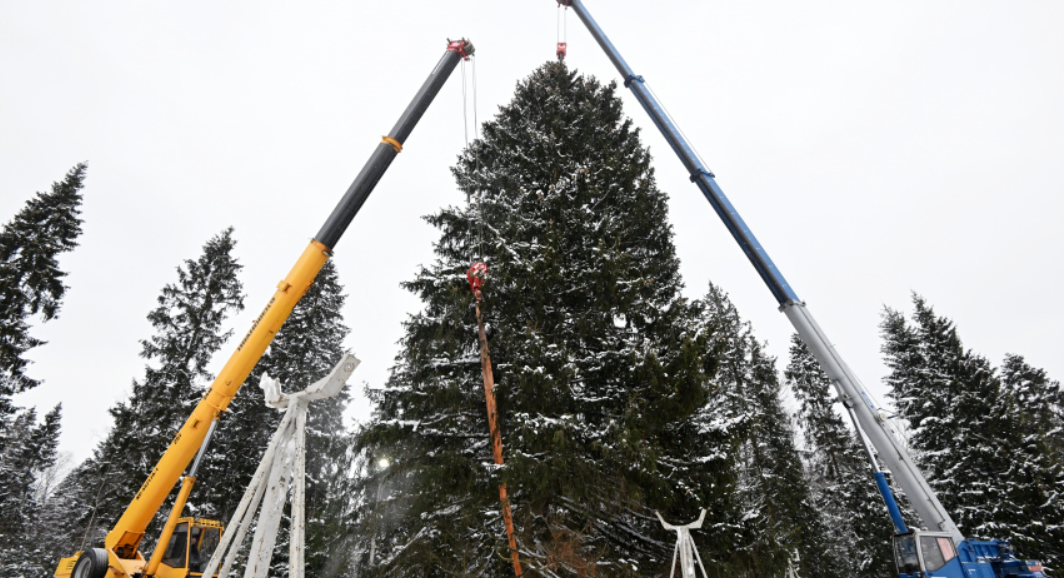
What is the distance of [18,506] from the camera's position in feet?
82.1

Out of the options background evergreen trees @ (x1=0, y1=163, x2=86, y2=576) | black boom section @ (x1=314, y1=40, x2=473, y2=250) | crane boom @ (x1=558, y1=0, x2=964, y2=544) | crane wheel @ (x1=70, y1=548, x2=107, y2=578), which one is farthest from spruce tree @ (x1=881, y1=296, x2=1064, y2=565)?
background evergreen trees @ (x1=0, y1=163, x2=86, y2=576)

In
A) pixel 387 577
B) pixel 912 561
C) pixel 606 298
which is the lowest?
pixel 387 577

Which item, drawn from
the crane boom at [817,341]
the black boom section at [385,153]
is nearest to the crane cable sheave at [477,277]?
the black boom section at [385,153]

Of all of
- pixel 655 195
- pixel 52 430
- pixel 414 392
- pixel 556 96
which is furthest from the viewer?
pixel 52 430

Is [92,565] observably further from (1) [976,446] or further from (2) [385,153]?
(1) [976,446]

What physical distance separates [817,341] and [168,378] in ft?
65.9

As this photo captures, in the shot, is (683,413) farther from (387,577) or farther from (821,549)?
(821,549)

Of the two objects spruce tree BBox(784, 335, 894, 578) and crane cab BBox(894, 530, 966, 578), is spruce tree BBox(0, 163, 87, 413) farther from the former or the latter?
spruce tree BBox(784, 335, 894, 578)

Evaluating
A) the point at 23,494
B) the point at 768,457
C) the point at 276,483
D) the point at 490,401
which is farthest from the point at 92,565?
the point at 23,494

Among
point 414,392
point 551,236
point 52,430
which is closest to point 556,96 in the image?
point 551,236

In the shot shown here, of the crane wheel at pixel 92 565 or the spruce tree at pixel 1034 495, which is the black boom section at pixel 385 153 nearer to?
the crane wheel at pixel 92 565

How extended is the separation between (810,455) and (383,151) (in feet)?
81.2

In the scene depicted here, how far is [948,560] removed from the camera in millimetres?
9594

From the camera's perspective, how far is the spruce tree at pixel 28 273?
49.5 feet
